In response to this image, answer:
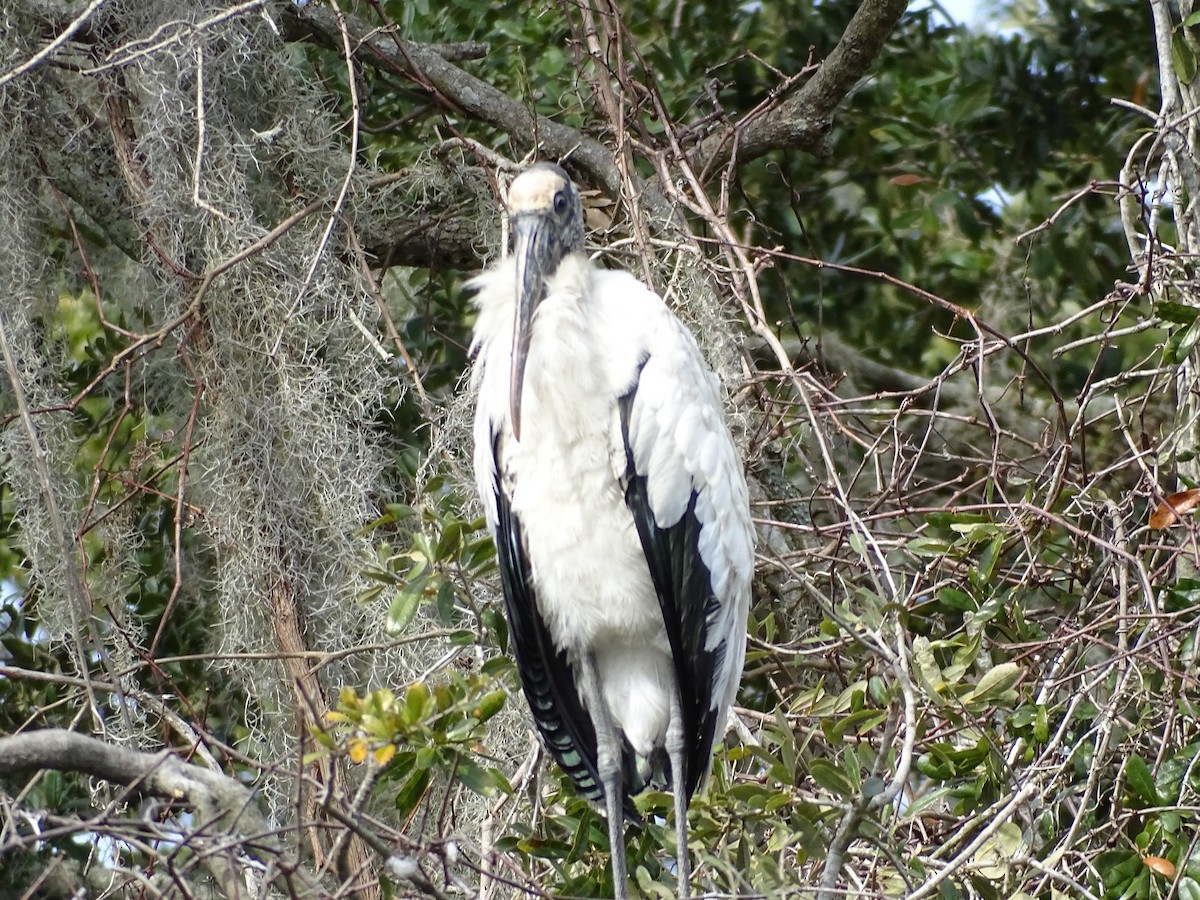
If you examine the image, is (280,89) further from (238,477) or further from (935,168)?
(935,168)

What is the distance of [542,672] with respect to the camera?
3055mm

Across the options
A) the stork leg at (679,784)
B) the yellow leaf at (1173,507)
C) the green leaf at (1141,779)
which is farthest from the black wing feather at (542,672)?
the yellow leaf at (1173,507)

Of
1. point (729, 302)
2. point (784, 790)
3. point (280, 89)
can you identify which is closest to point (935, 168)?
point (729, 302)

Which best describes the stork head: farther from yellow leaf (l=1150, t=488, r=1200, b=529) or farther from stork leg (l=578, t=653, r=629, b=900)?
yellow leaf (l=1150, t=488, r=1200, b=529)

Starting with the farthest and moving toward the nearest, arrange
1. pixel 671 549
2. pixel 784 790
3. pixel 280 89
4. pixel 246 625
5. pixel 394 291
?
pixel 394 291
pixel 280 89
pixel 246 625
pixel 671 549
pixel 784 790

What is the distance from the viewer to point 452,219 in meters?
3.99

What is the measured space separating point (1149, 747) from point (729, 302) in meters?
1.37

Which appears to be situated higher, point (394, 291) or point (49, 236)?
point (49, 236)

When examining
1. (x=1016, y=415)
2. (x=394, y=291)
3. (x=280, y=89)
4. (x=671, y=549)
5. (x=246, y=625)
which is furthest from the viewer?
(x=394, y=291)

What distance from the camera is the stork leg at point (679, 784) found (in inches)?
106

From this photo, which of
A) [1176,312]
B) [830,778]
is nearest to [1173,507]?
[1176,312]

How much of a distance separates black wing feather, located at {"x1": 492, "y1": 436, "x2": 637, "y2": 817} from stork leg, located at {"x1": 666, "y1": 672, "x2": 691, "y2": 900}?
16 centimetres

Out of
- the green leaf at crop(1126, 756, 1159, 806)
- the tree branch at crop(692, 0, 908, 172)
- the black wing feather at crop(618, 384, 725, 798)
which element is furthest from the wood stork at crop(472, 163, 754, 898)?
the tree branch at crop(692, 0, 908, 172)

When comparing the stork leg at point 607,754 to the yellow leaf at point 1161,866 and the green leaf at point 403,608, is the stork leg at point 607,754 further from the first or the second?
the yellow leaf at point 1161,866
